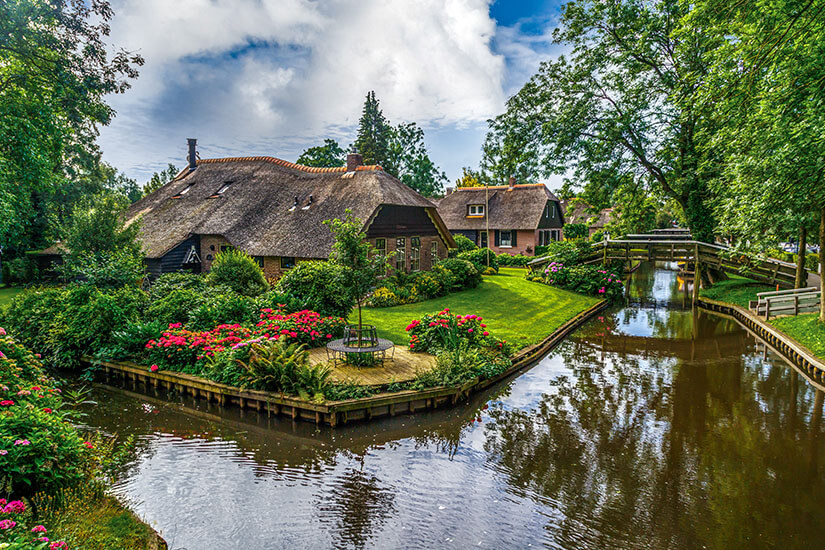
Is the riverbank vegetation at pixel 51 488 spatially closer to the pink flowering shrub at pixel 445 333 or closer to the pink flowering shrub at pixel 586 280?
the pink flowering shrub at pixel 445 333

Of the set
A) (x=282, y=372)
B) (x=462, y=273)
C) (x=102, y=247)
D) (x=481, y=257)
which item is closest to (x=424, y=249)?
(x=462, y=273)

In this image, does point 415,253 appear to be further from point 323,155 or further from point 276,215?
point 323,155

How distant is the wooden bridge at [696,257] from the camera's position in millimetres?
22109

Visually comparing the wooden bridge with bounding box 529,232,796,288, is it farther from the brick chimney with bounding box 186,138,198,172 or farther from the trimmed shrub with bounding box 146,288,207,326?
the brick chimney with bounding box 186,138,198,172

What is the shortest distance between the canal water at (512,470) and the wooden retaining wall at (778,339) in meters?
0.60

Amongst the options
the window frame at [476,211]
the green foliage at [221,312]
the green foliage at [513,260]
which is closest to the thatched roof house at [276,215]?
the green foliage at [221,312]

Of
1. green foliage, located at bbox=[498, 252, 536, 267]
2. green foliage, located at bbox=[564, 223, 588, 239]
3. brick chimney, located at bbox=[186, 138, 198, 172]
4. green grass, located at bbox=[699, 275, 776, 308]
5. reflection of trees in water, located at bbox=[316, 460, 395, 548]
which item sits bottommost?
reflection of trees in water, located at bbox=[316, 460, 395, 548]

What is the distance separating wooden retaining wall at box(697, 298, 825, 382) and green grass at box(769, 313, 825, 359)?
156mm

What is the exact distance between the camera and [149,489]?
784cm

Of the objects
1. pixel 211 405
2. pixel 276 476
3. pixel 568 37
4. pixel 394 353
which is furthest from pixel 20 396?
pixel 568 37

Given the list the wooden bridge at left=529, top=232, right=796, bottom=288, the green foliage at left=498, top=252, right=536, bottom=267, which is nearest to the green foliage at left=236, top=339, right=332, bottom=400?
the wooden bridge at left=529, top=232, right=796, bottom=288

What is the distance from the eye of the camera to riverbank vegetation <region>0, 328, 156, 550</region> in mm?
5062

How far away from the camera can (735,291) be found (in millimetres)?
23547

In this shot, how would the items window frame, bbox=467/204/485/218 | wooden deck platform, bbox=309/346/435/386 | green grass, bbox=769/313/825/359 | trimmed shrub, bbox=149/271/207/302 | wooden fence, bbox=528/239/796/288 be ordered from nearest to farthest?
wooden deck platform, bbox=309/346/435/386 → green grass, bbox=769/313/825/359 → trimmed shrub, bbox=149/271/207/302 → wooden fence, bbox=528/239/796/288 → window frame, bbox=467/204/485/218
